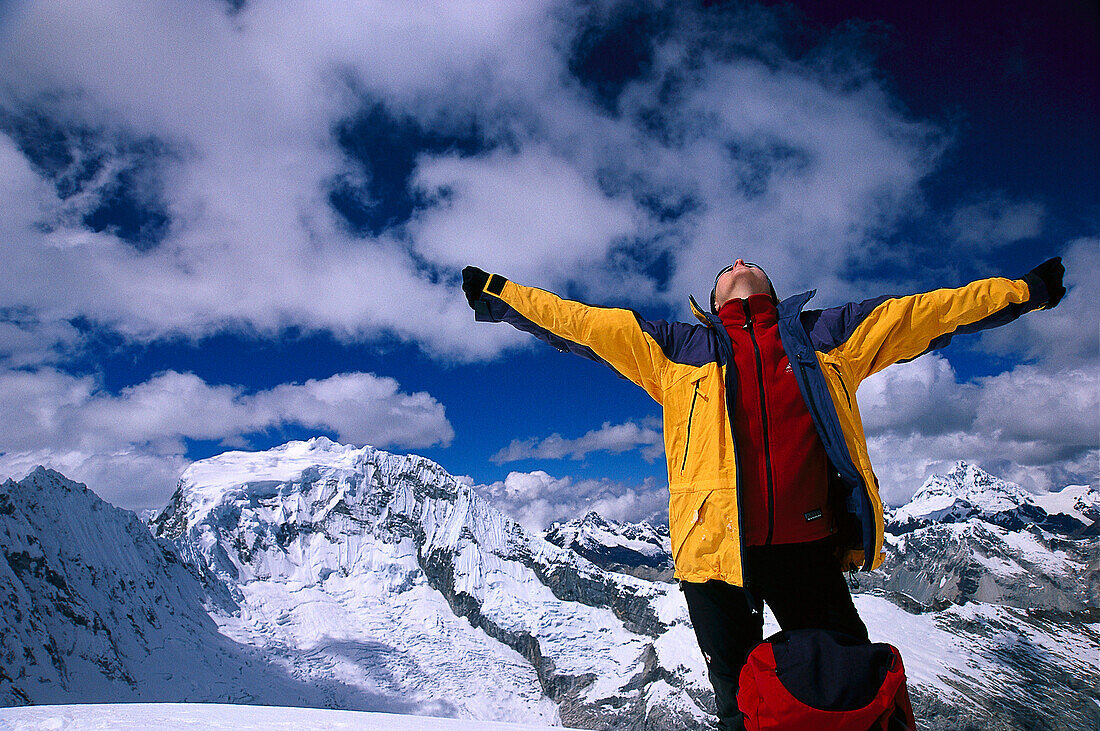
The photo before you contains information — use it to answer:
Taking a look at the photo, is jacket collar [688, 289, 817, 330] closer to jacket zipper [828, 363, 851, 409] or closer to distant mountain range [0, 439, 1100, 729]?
jacket zipper [828, 363, 851, 409]

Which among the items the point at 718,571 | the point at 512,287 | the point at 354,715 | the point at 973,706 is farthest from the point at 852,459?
the point at 973,706

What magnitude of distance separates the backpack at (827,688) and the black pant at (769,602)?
0.56 m

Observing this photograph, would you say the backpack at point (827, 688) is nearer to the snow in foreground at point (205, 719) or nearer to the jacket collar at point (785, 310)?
the jacket collar at point (785, 310)

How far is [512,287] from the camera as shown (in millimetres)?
4320

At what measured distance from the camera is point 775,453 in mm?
3527

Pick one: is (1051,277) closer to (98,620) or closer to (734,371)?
(734,371)

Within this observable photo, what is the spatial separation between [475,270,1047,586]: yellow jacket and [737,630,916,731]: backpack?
0.57 m

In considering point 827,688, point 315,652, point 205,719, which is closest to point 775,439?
point 827,688

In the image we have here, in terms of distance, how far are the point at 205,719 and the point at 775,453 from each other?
275 inches

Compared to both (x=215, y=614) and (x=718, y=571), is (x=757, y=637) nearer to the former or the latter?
(x=718, y=571)

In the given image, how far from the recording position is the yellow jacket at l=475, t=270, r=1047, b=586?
3389 millimetres

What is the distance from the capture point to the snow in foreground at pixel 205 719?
5.65 metres

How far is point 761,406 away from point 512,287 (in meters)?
2.10

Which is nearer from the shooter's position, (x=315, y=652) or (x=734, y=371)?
(x=734, y=371)
